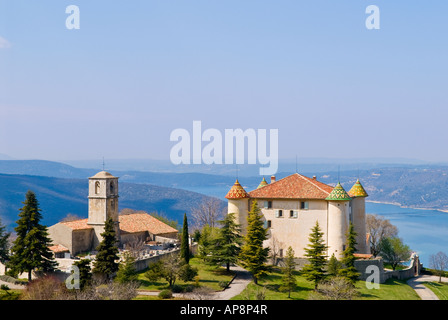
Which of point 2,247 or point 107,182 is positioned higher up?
point 107,182

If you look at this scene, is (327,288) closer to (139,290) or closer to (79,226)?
(139,290)

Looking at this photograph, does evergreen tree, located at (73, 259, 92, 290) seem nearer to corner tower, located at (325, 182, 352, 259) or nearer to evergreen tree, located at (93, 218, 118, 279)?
evergreen tree, located at (93, 218, 118, 279)

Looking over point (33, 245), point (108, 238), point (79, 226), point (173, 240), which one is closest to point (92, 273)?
point (108, 238)

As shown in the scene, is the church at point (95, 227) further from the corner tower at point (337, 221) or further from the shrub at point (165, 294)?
the corner tower at point (337, 221)

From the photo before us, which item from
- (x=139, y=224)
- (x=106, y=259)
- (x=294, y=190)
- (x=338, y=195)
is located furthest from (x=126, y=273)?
(x=338, y=195)

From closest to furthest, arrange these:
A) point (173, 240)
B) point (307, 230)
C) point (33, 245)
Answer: point (33, 245), point (307, 230), point (173, 240)

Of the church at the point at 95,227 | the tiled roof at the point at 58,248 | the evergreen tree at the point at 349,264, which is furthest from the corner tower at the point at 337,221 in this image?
the tiled roof at the point at 58,248
